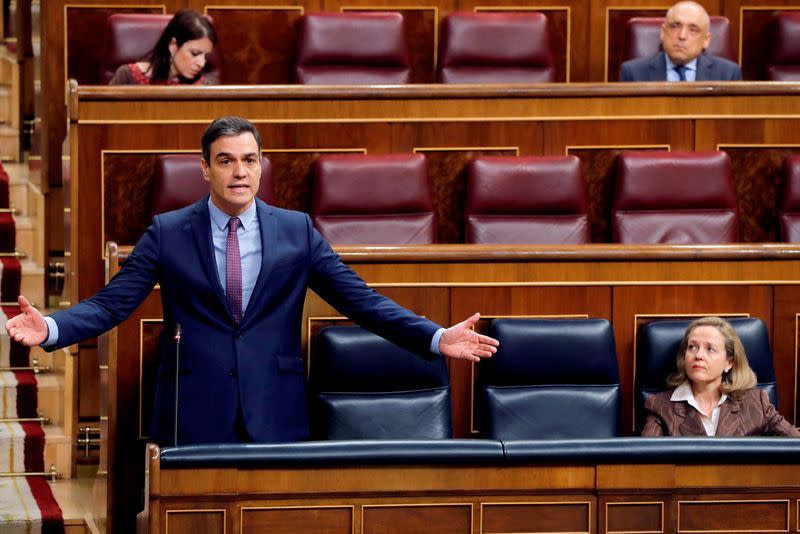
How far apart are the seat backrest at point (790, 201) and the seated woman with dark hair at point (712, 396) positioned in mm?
373

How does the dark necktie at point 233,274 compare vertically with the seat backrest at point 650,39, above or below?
below

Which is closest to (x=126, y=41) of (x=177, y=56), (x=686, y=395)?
(x=177, y=56)

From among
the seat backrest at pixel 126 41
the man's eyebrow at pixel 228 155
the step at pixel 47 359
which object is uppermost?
the seat backrest at pixel 126 41

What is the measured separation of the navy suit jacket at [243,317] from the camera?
118 centimetres

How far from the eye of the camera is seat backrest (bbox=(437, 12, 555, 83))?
206 centimetres

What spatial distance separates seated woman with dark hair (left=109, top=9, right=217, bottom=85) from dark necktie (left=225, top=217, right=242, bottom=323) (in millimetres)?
595

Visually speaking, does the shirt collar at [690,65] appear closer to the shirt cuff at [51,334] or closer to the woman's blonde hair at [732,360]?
the woman's blonde hair at [732,360]

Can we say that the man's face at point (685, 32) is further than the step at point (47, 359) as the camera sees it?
Yes

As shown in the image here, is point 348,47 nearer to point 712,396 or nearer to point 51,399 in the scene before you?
point 51,399

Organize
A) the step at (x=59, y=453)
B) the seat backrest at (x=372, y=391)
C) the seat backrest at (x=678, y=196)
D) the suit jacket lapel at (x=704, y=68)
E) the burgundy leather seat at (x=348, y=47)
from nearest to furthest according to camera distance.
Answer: the seat backrest at (x=372, y=391), the step at (x=59, y=453), the seat backrest at (x=678, y=196), the suit jacket lapel at (x=704, y=68), the burgundy leather seat at (x=348, y=47)

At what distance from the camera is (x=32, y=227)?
1.87 m

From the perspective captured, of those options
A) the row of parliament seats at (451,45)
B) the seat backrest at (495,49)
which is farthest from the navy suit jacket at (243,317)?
the seat backrest at (495,49)

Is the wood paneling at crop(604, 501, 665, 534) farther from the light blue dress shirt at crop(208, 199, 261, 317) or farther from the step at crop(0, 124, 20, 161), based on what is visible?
the step at crop(0, 124, 20, 161)

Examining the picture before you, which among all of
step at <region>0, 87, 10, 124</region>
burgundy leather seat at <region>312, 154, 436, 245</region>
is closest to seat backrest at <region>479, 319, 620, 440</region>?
burgundy leather seat at <region>312, 154, 436, 245</region>
